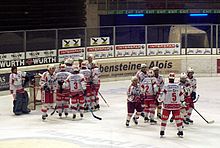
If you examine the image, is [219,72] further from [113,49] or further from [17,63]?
[17,63]

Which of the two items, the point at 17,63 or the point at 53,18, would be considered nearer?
the point at 17,63

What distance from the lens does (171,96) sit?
1381 centimetres

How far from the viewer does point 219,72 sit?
25.5m

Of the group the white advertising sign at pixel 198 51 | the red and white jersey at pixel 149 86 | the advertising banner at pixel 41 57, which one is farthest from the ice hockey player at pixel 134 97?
the white advertising sign at pixel 198 51

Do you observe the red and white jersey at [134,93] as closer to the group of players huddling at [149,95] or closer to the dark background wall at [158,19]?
the group of players huddling at [149,95]

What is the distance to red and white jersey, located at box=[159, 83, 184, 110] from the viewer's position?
1382cm

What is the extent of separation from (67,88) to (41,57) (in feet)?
19.0

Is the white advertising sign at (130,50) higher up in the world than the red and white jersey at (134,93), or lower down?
higher up

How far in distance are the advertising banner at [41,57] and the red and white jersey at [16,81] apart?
4.36 metres

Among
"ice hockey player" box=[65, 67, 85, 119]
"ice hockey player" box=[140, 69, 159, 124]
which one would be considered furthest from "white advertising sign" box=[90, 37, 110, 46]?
"ice hockey player" box=[140, 69, 159, 124]

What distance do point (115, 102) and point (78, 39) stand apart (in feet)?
17.2

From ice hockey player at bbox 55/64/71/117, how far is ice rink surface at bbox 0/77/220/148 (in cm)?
34

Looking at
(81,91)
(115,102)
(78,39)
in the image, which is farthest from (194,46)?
(81,91)

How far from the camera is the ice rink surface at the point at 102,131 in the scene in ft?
44.3
